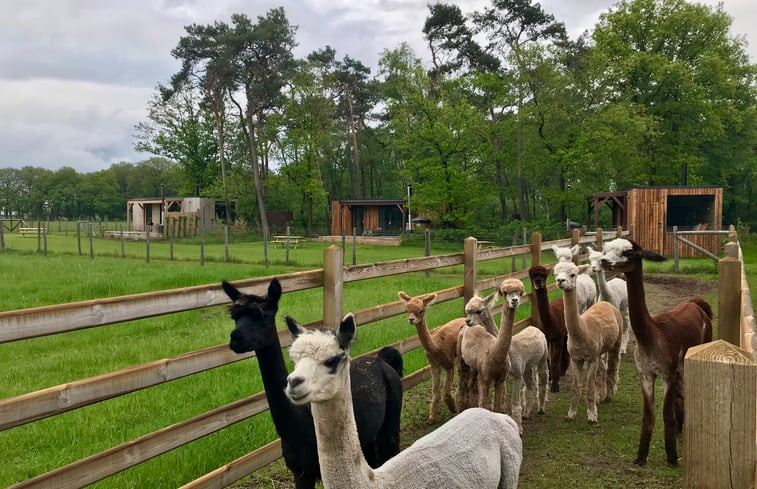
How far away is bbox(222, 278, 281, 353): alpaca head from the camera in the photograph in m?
2.92

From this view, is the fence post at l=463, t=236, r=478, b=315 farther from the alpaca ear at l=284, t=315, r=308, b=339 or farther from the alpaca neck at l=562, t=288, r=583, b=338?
the alpaca ear at l=284, t=315, r=308, b=339

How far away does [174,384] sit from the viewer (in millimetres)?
6113

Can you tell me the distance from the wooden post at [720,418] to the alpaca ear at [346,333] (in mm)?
1342

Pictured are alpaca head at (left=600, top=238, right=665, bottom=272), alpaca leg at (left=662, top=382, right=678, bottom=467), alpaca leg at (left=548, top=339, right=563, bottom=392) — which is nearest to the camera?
alpaca leg at (left=662, top=382, right=678, bottom=467)

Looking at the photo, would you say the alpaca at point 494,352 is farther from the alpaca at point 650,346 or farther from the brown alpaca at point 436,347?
the alpaca at point 650,346

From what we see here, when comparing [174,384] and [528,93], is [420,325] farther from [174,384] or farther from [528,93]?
[528,93]

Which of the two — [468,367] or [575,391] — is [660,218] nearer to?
[575,391]

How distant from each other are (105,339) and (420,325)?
5.44 metres

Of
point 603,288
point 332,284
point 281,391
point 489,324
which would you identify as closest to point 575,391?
point 489,324

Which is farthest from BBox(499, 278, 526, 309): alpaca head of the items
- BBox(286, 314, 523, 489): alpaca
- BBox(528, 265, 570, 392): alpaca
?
BBox(286, 314, 523, 489): alpaca

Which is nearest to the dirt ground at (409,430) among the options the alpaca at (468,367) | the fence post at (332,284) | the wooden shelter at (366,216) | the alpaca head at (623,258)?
the alpaca at (468,367)

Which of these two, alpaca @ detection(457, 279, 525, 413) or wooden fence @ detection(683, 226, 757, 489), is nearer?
wooden fence @ detection(683, 226, 757, 489)

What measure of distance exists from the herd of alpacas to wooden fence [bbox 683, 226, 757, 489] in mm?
1265

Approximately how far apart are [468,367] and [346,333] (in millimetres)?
3106
